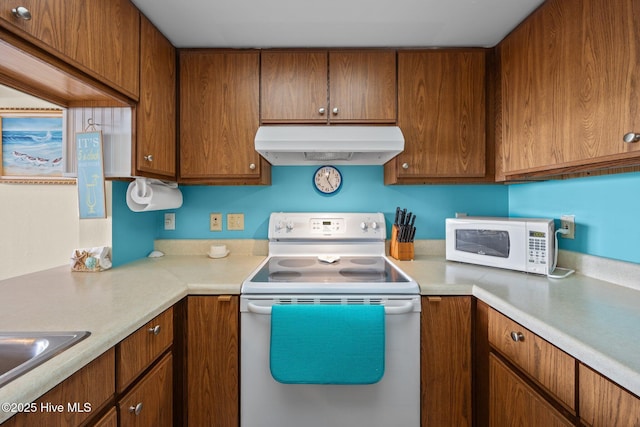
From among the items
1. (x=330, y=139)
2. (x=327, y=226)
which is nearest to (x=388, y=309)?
(x=327, y=226)

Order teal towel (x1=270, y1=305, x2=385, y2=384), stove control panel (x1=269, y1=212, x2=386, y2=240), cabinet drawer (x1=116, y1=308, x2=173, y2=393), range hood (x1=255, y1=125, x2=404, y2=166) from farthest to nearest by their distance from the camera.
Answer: stove control panel (x1=269, y1=212, x2=386, y2=240), range hood (x1=255, y1=125, x2=404, y2=166), teal towel (x1=270, y1=305, x2=385, y2=384), cabinet drawer (x1=116, y1=308, x2=173, y2=393)

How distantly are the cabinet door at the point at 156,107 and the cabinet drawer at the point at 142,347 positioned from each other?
771 mm

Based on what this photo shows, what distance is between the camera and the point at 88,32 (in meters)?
1.03

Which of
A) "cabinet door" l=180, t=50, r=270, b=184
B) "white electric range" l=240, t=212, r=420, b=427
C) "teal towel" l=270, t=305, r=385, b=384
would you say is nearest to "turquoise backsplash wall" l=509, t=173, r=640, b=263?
"white electric range" l=240, t=212, r=420, b=427

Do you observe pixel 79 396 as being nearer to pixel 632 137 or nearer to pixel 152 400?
pixel 152 400

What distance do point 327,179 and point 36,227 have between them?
1753mm

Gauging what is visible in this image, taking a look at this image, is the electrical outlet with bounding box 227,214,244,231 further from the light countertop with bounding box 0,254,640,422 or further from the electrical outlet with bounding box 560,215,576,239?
the electrical outlet with bounding box 560,215,576,239

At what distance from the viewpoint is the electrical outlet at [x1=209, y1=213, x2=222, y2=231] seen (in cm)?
194

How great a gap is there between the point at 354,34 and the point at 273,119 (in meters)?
0.65

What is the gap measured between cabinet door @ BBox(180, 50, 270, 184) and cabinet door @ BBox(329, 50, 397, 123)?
474 millimetres

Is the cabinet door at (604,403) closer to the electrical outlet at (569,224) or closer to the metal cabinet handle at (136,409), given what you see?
the electrical outlet at (569,224)


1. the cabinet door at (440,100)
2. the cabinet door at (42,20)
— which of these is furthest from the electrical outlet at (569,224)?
the cabinet door at (42,20)

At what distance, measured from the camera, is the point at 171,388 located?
1.16 meters

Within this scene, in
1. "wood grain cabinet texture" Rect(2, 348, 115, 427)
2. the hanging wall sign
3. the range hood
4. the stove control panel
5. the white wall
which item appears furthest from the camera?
the stove control panel
